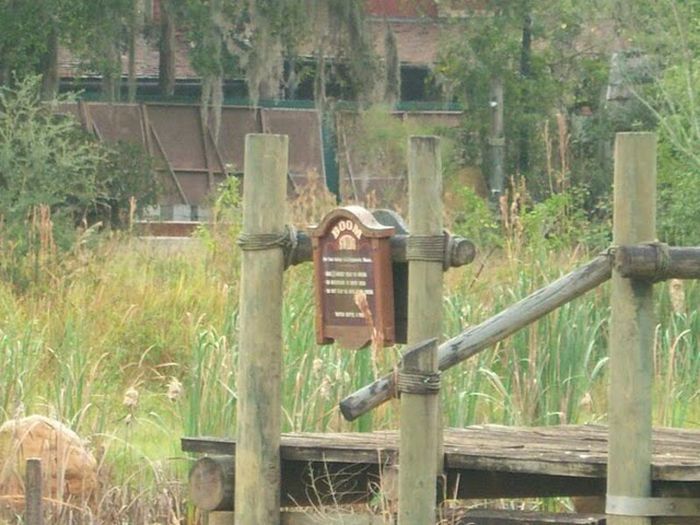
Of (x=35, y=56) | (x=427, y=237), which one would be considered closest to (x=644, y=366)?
(x=427, y=237)

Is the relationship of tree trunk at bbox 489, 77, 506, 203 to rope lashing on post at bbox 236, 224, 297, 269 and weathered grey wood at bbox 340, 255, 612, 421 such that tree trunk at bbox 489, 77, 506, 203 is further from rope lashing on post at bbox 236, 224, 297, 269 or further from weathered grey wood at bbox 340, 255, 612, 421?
weathered grey wood at bbox 340, 255, 612, 421

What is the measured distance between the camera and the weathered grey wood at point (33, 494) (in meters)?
6.82

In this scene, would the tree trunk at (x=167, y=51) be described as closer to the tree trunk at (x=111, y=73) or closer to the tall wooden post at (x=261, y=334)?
the tree trunk at (x=111, y=73)

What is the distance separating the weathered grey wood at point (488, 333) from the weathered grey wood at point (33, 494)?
147 cm

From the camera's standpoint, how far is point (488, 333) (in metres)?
5.95

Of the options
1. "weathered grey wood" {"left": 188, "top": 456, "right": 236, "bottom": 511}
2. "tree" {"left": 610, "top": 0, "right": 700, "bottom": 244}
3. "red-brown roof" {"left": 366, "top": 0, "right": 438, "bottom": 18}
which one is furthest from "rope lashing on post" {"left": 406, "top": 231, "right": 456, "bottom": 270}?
"red-brown roof" {"left": 366, "top": 0, "right": 438, "bottom": 18}

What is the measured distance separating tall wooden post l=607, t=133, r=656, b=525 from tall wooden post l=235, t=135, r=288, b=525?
1.25 metres

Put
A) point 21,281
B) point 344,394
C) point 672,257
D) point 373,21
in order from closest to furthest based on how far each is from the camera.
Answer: point 672,257 → point 344,394 → point 21,281 → point 373,21

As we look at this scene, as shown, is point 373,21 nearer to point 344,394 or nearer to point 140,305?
point 140,305

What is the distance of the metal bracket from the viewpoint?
565 centimetres

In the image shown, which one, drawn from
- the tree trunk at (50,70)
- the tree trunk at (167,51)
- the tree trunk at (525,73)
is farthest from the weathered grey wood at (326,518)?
the tree trunk at (167,51)

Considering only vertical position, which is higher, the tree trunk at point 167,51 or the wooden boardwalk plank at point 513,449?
the tree trunk at point 167,51

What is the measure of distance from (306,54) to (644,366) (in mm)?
25520

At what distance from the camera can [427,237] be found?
19.3 ft
